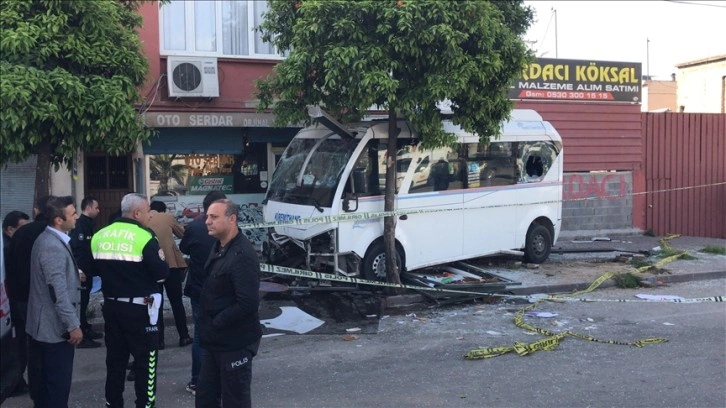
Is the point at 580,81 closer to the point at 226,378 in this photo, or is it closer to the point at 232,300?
the point at 232,300

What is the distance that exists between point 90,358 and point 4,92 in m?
2.89

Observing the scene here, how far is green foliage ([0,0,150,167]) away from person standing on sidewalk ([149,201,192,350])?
1.00m

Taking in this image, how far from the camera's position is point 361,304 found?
33.5ft

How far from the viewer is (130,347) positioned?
18.3 ft

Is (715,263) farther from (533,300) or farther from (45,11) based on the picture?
(45,11)

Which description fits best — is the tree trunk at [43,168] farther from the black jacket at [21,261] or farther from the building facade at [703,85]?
the building facade at [703,85]

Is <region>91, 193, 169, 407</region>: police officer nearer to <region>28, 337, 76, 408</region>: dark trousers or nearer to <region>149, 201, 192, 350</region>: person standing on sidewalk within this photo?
<region>28, 337, 76, 408</region>: dark trousers

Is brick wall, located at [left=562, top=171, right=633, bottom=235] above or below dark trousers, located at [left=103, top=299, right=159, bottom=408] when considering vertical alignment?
above

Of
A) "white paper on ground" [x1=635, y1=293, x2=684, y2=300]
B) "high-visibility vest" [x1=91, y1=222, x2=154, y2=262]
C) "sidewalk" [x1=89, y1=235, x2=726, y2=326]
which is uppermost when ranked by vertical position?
"high-visibility vest" [x1=91, y1=222, x2=154, y2=262]

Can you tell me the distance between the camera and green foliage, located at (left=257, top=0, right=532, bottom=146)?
367 inches

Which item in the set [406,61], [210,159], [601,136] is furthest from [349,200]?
[601,136]

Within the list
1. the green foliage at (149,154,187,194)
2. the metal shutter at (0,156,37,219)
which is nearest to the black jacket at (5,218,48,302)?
the metal shutter at (0,156,37,219)

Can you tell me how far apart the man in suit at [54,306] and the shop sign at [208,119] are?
24.5 feet

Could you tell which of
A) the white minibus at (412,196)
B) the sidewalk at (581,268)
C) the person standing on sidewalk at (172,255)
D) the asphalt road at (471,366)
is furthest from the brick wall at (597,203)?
the person standing on sidewalk at (172,255)
